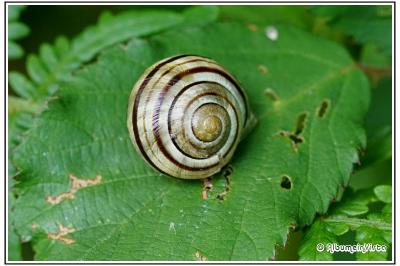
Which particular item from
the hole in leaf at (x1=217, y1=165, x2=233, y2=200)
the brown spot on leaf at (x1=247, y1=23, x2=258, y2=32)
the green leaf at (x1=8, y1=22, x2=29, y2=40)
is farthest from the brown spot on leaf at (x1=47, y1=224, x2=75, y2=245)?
the brown spot on leaf at (x1=247, y1=23, x2=258, y2=32)

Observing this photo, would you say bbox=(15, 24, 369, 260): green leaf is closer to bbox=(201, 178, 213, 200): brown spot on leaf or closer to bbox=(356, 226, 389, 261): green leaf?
bbox=(201, 178, 213, 200): brown spot on leaf

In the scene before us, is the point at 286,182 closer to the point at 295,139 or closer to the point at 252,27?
the point at 295,139

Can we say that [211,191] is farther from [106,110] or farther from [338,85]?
[338,85]

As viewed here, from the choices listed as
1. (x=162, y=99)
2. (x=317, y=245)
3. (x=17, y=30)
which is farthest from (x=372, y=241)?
(x=17, y=30)

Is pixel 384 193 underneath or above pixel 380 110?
underneath

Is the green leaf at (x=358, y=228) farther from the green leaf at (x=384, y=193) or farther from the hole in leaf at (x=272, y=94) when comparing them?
the hole in leaf at (x=272, y=94)

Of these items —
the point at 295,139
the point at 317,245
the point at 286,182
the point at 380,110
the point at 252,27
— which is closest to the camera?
the point at 317,245

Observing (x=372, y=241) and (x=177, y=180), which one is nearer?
(x=372, y=241)

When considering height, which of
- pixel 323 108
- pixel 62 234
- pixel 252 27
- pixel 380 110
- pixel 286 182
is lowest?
pixel 62 234

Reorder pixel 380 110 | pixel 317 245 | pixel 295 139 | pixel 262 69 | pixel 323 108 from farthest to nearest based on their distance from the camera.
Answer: pixel 380 110
pixel 262 69
pixel 323 108
pixel 295 139
pixel 317 245
